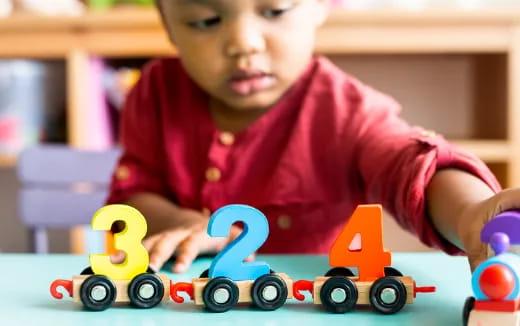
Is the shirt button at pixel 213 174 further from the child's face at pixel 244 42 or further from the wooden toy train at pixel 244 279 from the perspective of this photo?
the wooden toy train at pixel 244 279

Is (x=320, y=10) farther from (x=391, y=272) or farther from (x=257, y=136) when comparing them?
(x=391, y=272)

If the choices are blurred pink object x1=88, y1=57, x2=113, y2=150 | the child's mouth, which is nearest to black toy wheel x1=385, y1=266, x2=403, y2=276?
the child's mouth

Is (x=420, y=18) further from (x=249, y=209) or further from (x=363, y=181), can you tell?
(x=249, y=209)

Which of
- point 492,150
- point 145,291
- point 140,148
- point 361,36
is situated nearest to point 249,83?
point 140,148

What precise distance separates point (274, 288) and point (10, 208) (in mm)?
1907

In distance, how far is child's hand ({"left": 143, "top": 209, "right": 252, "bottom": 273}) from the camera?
2.10ft

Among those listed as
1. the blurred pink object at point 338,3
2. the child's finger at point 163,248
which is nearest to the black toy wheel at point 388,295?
the child's finger at point 163,248

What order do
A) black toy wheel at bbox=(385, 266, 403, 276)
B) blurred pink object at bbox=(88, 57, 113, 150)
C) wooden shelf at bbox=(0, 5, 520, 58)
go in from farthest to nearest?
1. blurred pink object at bbox=(88, 57, 113, 150)
2. wooden shelf at bbox=(0, 5, 520, 58)
3. black toy wheel at bbox=(385, 266, 403, 276)

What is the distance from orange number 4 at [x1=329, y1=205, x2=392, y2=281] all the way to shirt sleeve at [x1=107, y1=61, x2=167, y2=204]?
473 millimetres

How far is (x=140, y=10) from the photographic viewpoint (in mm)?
1726

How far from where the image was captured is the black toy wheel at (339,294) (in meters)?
0.48

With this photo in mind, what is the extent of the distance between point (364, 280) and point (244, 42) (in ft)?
1.08

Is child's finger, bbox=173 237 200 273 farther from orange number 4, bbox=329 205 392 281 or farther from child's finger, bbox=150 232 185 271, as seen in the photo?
orange number 4, bbox=329 205 392 281

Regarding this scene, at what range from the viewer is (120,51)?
174 cm
